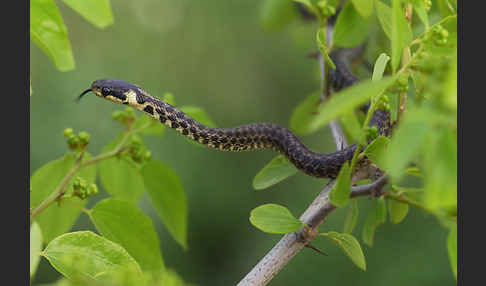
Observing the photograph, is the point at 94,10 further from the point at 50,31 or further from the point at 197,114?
the point at 197,114

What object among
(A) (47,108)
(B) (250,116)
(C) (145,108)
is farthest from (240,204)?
(C) (145,108)

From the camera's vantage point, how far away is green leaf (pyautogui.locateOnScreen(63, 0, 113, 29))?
92.1 inches

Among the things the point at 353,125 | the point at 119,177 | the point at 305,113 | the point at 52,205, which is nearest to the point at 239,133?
the point at 305,113

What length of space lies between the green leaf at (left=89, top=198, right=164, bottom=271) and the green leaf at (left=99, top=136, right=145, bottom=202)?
2.55ft

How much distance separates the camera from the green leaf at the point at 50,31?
240 cm

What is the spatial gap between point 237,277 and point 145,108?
211 inches

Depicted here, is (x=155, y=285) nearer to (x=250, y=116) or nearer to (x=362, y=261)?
(x=362, y=261)

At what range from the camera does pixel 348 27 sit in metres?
3.14

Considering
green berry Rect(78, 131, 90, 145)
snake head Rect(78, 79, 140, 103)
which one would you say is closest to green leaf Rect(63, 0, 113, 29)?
green berry Rect(78, 131, 90, 145)

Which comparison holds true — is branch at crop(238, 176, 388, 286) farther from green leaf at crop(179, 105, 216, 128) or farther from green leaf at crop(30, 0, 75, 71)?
green leaf at crop(30, 0, 75, 71)

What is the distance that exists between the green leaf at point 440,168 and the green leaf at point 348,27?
6.49 ft

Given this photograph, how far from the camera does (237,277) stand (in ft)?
28.6

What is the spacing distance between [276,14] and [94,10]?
8.67ft

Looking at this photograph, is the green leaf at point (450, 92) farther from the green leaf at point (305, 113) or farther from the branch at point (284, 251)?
the green leaf at point (305, 113)
